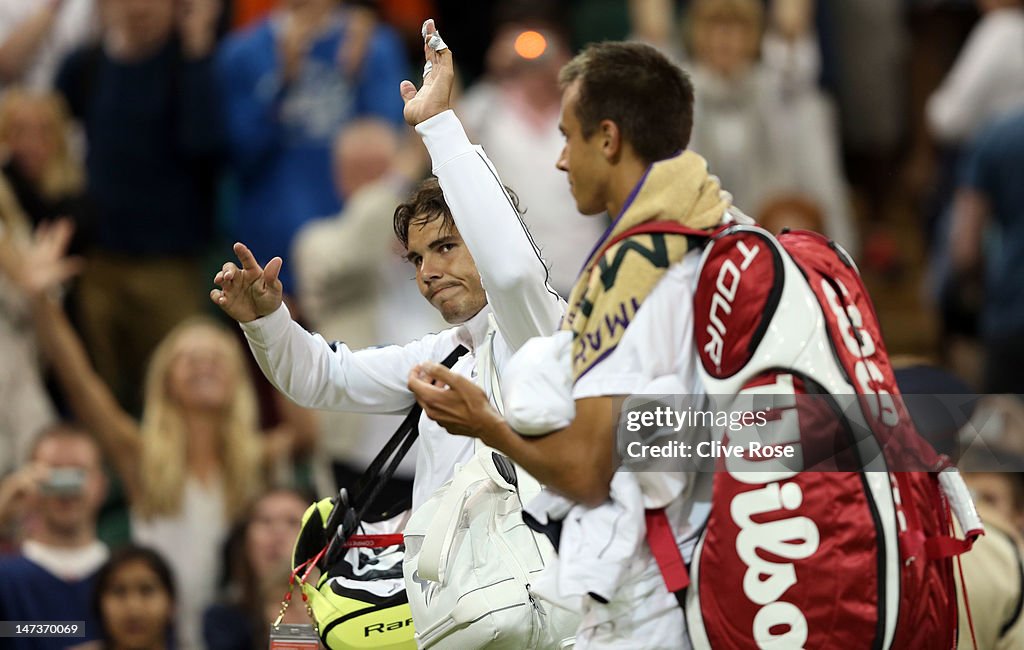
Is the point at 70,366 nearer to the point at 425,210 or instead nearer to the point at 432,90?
the point at 425,210

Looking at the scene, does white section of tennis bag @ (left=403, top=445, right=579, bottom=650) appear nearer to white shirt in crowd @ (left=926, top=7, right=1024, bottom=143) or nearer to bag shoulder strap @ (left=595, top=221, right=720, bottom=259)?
bag shoulder strap @ (left=595, top=221, right=720, bottom=259)

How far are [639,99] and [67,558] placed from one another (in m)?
3.91

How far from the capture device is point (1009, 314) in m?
8.69

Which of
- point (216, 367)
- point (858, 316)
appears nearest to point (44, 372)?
point (216, 367)

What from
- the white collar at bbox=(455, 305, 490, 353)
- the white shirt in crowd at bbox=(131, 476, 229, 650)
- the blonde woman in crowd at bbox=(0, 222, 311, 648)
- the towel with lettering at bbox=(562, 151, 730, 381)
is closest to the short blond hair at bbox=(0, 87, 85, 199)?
the blonde woman in crowd at bbox=(0, 222, 311, 648)

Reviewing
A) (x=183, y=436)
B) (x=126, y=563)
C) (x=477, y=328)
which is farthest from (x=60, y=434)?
(x=477, y=328)

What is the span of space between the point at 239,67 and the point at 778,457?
629 centimetres

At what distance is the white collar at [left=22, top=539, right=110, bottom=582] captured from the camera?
6.70m

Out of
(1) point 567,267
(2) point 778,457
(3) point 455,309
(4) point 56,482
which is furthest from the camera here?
(1) point 567,267

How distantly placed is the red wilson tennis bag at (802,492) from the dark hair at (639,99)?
0.26 metres

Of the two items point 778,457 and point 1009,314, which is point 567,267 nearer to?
point 1009,314

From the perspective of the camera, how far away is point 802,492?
3543 millimetres

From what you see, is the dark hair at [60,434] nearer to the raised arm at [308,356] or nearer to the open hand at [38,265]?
the open hand at [38,265]

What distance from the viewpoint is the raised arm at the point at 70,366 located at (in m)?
7.98
